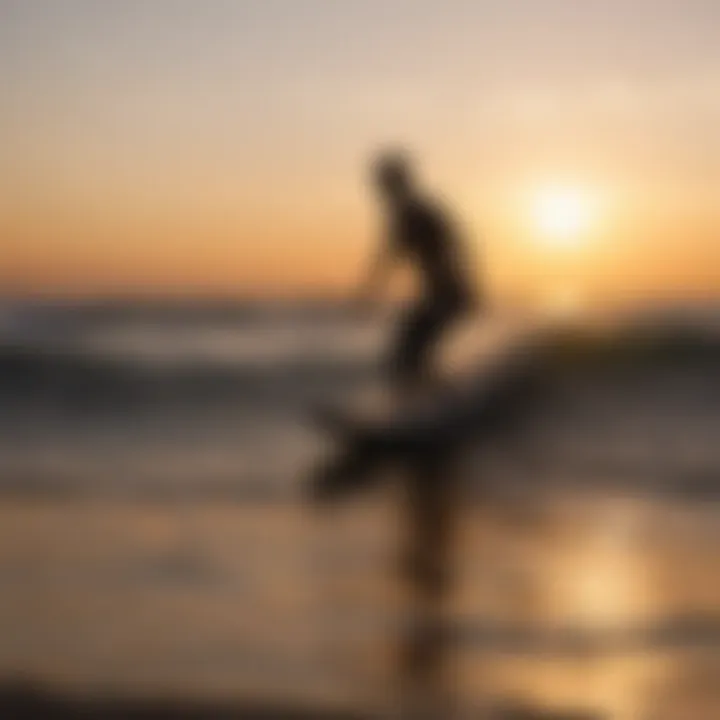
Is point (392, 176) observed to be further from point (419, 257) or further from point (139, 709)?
point (139, 709)

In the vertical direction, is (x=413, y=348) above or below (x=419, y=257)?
below

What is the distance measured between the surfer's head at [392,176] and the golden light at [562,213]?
201mm

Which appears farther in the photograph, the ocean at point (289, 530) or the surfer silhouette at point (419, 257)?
the surfer silhouette at point (419, 257)

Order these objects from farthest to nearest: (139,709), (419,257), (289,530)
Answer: (289,530) → (419,257) → (139,709)

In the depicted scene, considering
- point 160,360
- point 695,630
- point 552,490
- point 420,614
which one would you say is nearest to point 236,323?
point 160,360

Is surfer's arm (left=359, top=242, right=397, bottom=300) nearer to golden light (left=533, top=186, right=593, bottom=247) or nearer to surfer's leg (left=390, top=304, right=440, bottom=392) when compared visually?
surfer's leg (left=390, top=304, right=440, bottom=392)

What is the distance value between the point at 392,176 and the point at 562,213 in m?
0.27

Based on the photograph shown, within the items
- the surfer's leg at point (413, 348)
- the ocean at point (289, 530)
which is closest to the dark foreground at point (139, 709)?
the ocean at point (289, 530)

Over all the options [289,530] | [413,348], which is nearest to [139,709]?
[289,530]

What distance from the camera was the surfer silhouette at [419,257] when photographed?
176 cm

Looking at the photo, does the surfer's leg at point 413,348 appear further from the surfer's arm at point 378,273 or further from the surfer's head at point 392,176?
the surfer's head at point 392,176

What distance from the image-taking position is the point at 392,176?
5.83 ft

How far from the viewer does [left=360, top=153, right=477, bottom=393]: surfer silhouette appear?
1761 mm

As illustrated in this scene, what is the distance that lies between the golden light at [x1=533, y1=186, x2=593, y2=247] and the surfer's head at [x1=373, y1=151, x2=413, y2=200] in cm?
20
